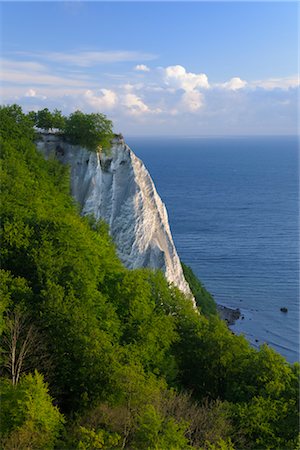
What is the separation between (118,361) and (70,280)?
15.3ft

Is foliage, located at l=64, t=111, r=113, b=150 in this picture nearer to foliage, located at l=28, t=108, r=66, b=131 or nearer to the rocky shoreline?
foliage, located at l=28, t=108, r=66, b=131

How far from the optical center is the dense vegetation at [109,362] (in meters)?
15.8

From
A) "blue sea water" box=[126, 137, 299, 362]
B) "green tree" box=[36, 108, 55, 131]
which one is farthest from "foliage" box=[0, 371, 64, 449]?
"blue sea water" box=[126, 137, 299, 362]

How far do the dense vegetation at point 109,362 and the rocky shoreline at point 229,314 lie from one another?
33.4 meters

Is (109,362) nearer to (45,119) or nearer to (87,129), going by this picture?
(87,129)

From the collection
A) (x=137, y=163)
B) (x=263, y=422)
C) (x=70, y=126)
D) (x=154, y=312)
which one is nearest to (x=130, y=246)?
(x=137, y=163)

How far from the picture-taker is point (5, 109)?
1620 inches

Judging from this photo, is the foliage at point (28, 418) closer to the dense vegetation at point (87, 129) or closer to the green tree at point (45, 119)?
the dense vegetation at point (87, 129)

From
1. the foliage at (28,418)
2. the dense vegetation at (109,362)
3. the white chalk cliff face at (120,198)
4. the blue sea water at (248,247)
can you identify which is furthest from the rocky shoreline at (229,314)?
the foliage at (28,418)

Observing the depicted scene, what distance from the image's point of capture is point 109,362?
1944 centimetres

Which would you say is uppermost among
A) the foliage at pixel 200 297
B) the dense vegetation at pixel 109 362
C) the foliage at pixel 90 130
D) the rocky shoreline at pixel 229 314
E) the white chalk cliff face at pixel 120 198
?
the foliage at pixel 90 130

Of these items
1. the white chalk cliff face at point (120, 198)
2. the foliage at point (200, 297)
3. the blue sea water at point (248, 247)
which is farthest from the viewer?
the blue sea water at point (248, 247)

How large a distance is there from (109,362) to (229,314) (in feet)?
140

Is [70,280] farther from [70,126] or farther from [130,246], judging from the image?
[70,126]
